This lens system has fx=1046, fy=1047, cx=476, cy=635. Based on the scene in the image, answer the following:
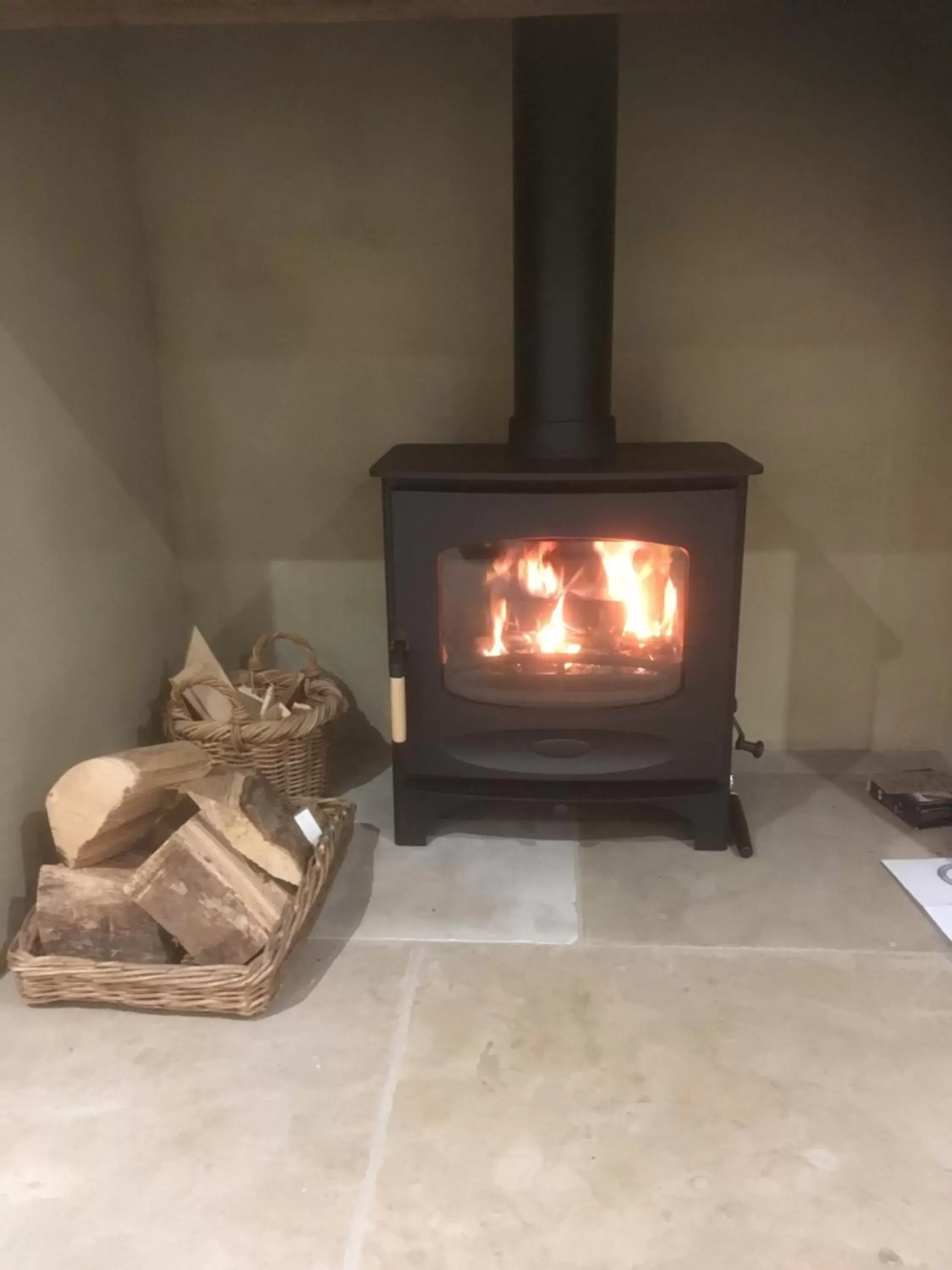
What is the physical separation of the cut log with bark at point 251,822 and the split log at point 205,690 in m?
0.39

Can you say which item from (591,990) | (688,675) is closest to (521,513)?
(688,675)

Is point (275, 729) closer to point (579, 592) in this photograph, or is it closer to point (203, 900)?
point (203, 900)

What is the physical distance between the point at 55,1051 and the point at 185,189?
4.91 feet

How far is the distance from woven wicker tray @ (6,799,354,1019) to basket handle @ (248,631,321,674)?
25.6 inches

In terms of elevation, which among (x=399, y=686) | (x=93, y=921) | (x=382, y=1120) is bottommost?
(x=382, y=1120)

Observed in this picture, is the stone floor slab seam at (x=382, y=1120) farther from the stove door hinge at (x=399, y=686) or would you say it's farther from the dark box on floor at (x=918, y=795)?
the dark box on floor at (x=918, y=795)

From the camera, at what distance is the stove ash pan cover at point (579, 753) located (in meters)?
1.73

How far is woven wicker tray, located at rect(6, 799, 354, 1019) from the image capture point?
135cm

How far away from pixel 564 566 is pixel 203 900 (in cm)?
77

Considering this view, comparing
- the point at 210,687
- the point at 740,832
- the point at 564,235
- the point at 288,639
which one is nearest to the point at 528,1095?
the point at 740,832

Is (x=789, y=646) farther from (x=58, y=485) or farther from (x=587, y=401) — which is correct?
(x=58, y=485)

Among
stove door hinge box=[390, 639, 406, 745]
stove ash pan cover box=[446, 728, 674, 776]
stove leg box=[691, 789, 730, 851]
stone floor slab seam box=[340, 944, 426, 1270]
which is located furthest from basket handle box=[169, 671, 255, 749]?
stove leg box=[691, 789, 730, 851]

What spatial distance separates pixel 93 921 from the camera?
140cm

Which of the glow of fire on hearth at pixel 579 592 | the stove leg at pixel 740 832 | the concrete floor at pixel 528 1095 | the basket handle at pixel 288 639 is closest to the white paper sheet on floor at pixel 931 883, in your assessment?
the concrete floor at pixel 528 1095
